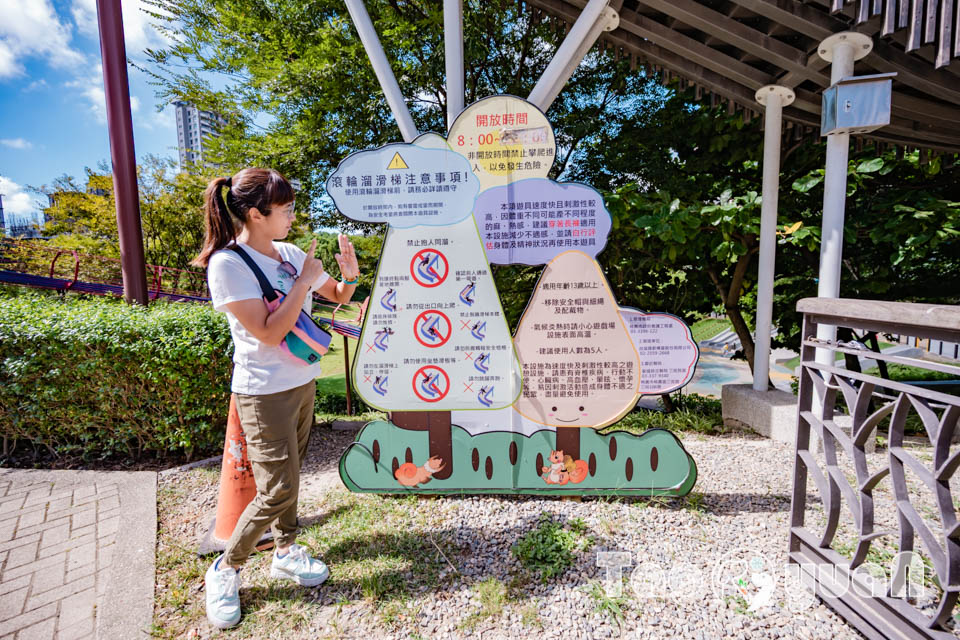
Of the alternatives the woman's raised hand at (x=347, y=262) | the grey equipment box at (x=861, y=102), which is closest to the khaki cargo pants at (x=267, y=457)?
the woman's raised hand at (x=347, y=262)

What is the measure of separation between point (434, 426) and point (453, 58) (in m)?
2.32

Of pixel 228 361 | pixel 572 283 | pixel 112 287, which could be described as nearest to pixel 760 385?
pixel 572 283

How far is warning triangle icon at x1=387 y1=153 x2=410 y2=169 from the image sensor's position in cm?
257

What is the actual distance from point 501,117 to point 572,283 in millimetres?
1021

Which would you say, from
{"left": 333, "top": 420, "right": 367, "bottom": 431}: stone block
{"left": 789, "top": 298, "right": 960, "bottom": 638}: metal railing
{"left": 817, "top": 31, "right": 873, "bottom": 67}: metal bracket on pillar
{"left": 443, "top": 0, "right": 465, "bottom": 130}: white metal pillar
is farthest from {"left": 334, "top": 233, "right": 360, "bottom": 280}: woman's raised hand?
{"left": 817, "top": 31, "right": 873, "bottom": 67}: metal bracket on pillar

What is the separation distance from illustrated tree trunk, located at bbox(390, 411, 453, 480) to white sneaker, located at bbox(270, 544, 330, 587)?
849mm

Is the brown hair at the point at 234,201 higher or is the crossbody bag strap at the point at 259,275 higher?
the brown hair at the point at 234,201

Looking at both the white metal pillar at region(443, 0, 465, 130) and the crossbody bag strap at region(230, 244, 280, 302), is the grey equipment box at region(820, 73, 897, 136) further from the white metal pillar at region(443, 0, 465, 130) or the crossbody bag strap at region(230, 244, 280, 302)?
the crossbody bag strap at region(230, 244, 280, 302)

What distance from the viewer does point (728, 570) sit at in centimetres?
213

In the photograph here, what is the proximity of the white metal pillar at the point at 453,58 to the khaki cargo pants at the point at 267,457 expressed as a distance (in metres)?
1.95

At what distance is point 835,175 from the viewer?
3.18 metres

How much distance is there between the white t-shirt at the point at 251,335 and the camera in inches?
66.8

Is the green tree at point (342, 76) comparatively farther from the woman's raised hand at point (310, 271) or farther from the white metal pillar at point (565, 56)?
the woman's raised hand at point (310, 271)

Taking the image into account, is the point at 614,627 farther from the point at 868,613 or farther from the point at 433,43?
the point at 433,43
